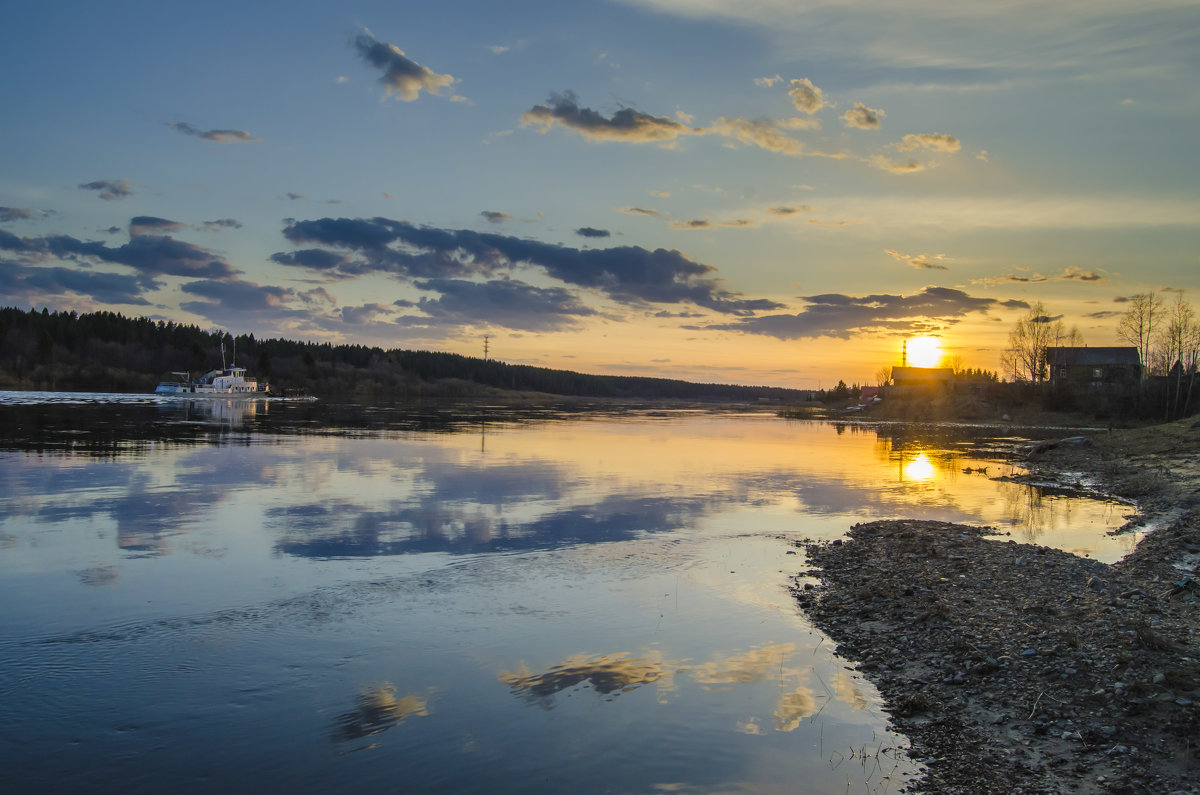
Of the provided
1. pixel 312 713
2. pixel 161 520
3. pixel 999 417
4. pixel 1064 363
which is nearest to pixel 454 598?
pixel 312 713

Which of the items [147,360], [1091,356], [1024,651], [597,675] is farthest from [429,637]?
[147,360]

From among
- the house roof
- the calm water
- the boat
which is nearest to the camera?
the calm water

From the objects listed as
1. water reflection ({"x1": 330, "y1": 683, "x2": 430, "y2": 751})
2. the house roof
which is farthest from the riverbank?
the house roof

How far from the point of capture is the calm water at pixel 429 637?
7.25 meters

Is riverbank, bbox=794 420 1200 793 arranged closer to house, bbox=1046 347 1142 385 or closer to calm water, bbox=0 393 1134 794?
calm water, bbox=0 393 1134 794

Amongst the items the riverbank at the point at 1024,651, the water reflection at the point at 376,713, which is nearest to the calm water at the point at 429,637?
the water reflection at the point at 376,713

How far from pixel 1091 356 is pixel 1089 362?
1266 mm

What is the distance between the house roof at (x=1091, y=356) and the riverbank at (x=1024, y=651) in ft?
300

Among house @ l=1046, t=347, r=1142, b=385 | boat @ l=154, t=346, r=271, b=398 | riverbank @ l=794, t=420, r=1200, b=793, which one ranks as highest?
house @ l=1046, t=347, r=1142, b=385

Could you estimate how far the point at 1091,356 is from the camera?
94.2 m

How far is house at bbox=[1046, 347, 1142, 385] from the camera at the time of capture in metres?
87.3

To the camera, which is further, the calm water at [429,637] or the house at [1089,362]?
the house at [1089,362]

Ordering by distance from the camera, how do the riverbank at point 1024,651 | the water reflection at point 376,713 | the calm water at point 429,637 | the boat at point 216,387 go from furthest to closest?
the boat at point 216,387 < the water reflection at point 376,713 < the calm water at point 429,637 < the riverbank at point 1024,651

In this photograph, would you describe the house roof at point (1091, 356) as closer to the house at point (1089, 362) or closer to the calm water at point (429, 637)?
the house at point (1089, 362)
